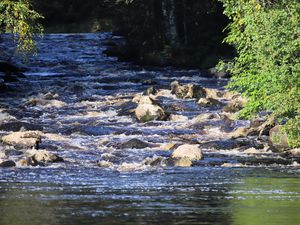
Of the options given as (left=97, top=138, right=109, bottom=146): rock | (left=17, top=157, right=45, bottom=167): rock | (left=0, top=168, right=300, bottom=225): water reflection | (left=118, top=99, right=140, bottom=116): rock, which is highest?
(left=0, top=168, right=300, bottom=225): water reflection

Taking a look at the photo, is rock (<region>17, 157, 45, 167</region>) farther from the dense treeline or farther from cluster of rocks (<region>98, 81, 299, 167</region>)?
the dense treeline

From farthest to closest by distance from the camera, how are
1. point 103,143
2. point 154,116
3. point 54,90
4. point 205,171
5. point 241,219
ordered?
point 54,90, point 154,116, point 103,143, point 205,171, point 241,219

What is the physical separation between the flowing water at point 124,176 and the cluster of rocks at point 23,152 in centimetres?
60

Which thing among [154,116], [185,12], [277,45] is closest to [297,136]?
[277,45]

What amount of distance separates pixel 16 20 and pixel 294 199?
39.8 feet

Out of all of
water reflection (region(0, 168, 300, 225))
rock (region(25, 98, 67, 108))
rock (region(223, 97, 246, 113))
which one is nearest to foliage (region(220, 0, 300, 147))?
water reflection (region(0, 168, 300, 225))

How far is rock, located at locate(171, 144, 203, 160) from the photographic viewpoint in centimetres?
2588

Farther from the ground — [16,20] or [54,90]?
[16,20]

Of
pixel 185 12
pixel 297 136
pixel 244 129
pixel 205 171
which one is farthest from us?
pixel 185 12

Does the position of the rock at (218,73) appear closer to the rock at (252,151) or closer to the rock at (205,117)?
the rock at (205,117)

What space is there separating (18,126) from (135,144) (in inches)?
238

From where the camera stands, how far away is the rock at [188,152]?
2588cm

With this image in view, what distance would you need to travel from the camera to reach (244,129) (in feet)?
104

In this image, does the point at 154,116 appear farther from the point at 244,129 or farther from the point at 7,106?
the point at 7,106
